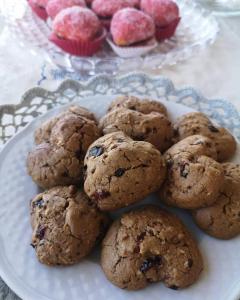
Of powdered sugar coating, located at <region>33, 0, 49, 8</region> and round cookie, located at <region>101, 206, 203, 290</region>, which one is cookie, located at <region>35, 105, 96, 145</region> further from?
powdered sugar coating, located at <region>33, 0, 49, 8</region>

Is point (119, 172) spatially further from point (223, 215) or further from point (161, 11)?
point (161, 11)

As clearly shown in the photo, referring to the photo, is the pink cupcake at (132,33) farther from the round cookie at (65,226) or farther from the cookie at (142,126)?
the round cookie at (65,226)

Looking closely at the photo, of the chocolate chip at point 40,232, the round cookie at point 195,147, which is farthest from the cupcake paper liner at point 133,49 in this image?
the chocolate chip at point 40,232

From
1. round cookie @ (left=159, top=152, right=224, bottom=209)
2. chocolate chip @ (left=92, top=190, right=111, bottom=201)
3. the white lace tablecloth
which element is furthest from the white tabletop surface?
chocolate chip @ (left=92, top=190, right=111, bottom=201)

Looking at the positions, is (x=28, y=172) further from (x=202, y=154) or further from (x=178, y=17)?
(x=178, y=17)

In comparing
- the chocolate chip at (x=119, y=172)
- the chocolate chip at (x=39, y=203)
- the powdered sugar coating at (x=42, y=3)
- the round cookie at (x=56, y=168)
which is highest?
the powdered sugar coating at (x=42, y=3)

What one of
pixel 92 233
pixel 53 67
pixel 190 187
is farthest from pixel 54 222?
pixel 53 67
